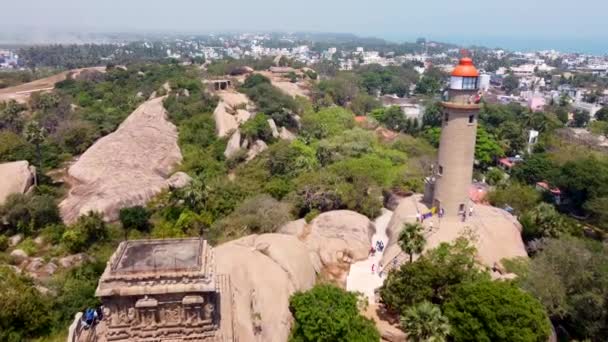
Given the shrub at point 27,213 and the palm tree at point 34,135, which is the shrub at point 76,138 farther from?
the shrub at point 27,213

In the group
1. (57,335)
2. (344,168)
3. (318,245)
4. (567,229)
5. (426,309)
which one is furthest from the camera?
(344,168)

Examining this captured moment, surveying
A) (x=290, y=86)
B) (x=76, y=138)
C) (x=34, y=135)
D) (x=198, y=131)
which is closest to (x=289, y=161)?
(x=198, y=131)

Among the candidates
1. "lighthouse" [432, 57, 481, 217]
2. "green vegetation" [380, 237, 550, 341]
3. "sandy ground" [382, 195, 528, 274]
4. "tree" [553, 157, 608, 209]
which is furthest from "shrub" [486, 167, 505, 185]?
"green vegetation" [380, 237, 550, 341]

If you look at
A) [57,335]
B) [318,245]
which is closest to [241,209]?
[318,245]

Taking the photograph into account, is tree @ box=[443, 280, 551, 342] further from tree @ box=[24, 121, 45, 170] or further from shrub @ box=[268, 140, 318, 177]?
tree @ box=[24, 121, 45, 170]

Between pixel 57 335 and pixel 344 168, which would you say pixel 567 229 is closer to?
pixel 344 168

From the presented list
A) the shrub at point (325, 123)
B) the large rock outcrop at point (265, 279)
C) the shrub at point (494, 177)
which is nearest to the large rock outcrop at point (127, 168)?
the large rock outcrop at point (265, 279)

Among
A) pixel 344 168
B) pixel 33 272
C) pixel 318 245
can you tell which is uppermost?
pixel 344 168
